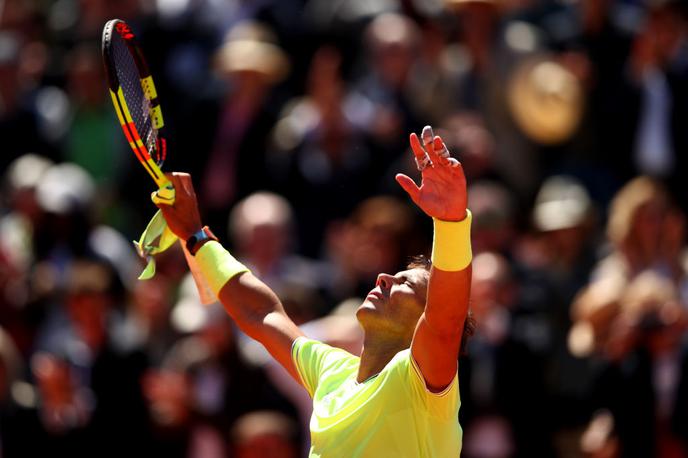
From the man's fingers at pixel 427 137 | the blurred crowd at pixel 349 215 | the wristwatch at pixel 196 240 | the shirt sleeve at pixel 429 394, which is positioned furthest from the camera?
the blurred crowd at pixel 349 215

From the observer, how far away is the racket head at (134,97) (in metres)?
5.22

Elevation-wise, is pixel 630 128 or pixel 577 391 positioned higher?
pixel 630 128

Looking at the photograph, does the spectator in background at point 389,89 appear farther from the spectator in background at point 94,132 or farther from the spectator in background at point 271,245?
the spectator in background at point 94,132

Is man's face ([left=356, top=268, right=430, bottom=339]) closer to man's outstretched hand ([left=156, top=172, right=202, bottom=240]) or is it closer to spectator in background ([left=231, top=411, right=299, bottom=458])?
man's outstretched hand ([left=156, top=172, right=202, bottom=240])

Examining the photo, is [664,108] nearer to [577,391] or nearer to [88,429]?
[577,391]

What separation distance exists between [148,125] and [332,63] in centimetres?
454

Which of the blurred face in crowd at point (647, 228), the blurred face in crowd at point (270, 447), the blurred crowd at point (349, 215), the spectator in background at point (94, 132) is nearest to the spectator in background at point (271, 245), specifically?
the blurred crowd at point (349, 215)

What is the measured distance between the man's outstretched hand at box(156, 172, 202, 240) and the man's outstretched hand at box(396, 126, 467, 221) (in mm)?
1319

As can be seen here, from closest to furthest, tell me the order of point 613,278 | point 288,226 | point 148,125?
point 148,125 < point 613,278 < point 288,226

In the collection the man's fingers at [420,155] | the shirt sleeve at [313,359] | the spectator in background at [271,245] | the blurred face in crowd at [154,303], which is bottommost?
the blurred face in crowd at [154,303]

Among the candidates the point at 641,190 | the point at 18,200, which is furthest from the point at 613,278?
the point at 18,200

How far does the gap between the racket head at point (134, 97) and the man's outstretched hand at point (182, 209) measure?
0.18 feet

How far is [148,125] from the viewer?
555cm

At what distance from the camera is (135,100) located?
5570mm
